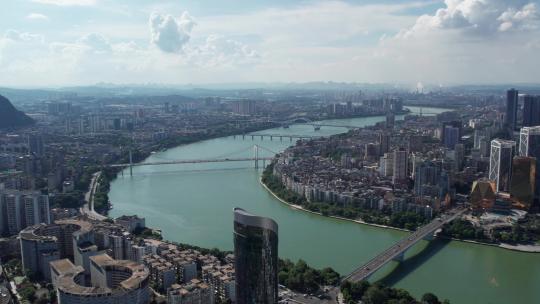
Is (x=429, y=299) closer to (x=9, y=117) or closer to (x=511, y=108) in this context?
(x=511, y=108)

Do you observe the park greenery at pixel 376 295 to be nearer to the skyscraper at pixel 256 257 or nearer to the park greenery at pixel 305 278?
the park greenery at pixel 305 278

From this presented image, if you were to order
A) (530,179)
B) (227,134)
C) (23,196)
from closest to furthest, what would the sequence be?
(23,196) → (530,179) → (227,134)

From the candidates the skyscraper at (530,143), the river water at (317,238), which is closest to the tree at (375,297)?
the river water at (317,238)

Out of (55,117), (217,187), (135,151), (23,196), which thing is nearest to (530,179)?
(217,187)

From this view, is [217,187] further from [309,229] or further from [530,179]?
[530,179]

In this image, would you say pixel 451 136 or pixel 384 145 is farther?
pixel 451 136

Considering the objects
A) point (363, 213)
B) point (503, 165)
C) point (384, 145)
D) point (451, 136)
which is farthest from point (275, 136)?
point (363, 213)
